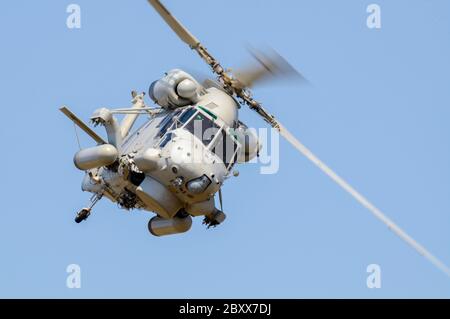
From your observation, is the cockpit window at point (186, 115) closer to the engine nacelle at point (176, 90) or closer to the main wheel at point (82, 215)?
the engine nacelle at point (176, 90)

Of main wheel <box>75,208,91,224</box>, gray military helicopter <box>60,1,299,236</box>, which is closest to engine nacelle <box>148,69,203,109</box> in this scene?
gray military helicopter <box>60,1,299,236</box>

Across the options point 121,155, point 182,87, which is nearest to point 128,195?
point 121,155

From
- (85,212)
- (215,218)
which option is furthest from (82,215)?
(215,218)

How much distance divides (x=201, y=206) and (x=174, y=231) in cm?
161

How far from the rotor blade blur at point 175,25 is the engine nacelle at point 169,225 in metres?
7.65

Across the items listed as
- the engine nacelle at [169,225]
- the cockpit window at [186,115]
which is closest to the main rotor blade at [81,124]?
the cockpit window at [186,115]

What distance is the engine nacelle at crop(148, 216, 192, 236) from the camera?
163ft

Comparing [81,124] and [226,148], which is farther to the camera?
[226,148]

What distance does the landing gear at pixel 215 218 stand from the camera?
167ft

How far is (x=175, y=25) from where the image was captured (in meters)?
52.1

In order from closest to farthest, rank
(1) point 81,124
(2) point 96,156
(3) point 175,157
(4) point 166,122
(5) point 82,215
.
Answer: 1. (3) point 175,157
2. (2) point 96,156
3. (1) point 81,124
4. (4) point 166,122
5. (5) point 82,215

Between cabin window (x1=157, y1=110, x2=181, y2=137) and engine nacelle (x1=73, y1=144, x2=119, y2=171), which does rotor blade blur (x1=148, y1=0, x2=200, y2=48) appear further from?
engine nacelle (x1=73, y1=144, x2=119, y2=171)

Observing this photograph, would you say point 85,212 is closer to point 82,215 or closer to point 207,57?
point 82,215

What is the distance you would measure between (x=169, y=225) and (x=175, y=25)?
8.69 metres
